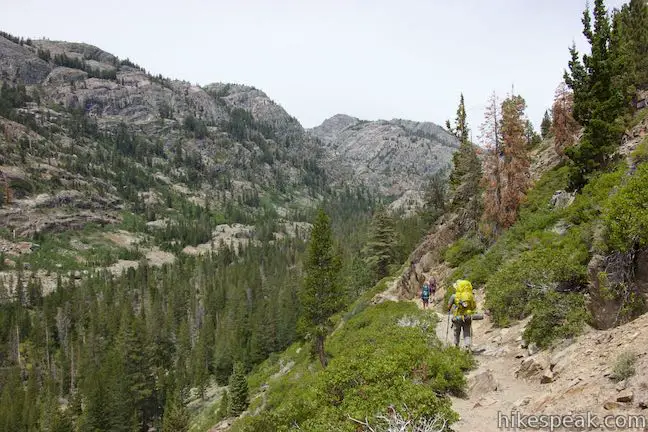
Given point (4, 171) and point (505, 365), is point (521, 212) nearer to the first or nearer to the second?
point (505, 365)

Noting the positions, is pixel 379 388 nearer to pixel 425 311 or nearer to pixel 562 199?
pixel 425 311

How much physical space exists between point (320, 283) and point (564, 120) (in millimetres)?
25277

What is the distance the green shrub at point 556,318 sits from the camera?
1358 centimetres

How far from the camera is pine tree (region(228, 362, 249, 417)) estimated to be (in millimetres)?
57781

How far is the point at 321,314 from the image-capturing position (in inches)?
1492

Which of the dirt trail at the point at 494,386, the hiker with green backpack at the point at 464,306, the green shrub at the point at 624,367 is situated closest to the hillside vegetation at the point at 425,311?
the green shrub at the point at 624,367

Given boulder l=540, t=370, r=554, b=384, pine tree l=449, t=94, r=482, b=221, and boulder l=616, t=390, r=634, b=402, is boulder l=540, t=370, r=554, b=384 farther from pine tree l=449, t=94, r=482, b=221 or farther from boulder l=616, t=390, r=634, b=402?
pine tree l=449, t=94, r=482, b=221

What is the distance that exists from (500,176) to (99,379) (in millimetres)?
76166

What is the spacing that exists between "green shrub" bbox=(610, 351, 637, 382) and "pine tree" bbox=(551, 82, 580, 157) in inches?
1188

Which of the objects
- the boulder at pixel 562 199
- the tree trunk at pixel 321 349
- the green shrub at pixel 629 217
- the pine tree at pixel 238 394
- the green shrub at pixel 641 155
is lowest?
the pine tree at pixel 238 394

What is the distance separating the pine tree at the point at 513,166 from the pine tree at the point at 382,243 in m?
30.7

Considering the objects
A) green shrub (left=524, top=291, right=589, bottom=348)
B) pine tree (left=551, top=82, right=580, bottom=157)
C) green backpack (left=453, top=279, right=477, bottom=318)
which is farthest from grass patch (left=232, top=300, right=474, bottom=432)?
pine tree (left=551, top=82, right=580, bottom=157)

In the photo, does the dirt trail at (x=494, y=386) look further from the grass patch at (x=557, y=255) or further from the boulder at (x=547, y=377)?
the grass patch at (x=557, y=255)

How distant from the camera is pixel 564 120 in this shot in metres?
35.3
